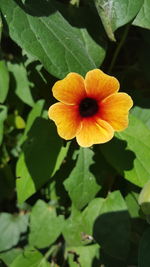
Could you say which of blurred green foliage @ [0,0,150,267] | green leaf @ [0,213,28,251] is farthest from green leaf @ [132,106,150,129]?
green leaf @ [0,213,28,251]

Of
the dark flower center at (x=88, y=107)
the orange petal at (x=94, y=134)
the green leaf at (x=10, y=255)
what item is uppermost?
the dark flower center at (x=88, y=107)

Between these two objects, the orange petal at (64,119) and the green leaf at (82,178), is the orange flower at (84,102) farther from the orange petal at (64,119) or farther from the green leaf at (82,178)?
the green leaf at (82,178)

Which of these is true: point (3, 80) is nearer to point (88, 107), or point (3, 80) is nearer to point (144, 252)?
point (88, 107)

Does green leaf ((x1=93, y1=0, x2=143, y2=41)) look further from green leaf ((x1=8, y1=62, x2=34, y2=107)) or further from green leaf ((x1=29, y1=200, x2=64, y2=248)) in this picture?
green leaf ((x1=29, y1=200, x2=64, y2=248))

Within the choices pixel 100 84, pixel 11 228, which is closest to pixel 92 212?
pixel 11 228

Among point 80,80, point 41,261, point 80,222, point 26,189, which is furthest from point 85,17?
point 41,261

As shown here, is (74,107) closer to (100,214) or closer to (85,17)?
(85,17)

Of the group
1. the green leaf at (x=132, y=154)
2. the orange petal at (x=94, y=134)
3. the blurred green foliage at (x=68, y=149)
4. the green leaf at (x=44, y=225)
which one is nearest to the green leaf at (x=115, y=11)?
the blurred green foliage at (x=68, y=149)
